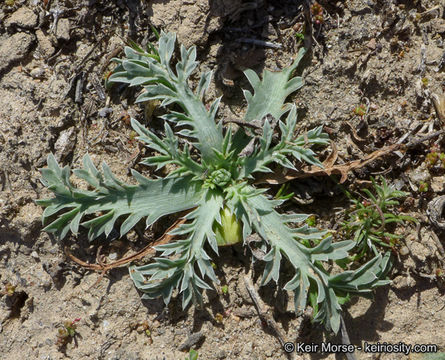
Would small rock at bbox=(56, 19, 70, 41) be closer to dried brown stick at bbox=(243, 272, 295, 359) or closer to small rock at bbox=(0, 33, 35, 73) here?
small rock at bbox=(0, 33, 35, 73)

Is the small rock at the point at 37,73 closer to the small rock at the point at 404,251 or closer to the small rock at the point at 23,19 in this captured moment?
the small rock at the point at 23,19

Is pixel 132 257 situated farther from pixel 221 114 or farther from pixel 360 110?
pixel 360 110

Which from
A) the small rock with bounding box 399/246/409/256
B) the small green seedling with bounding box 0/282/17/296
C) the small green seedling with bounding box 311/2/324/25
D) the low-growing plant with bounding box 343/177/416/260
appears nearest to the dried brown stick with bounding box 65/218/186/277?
the small green seedling with bounding box 0/282/17/296

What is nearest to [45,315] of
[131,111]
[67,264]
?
[67,264]

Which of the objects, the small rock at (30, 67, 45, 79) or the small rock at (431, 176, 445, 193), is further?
the small rock at (30, 67, 45, 79)

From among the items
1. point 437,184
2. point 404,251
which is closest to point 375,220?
point 404,251

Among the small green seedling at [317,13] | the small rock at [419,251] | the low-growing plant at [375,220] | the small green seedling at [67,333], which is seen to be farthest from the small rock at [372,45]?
the small green seedling at [67,333]
